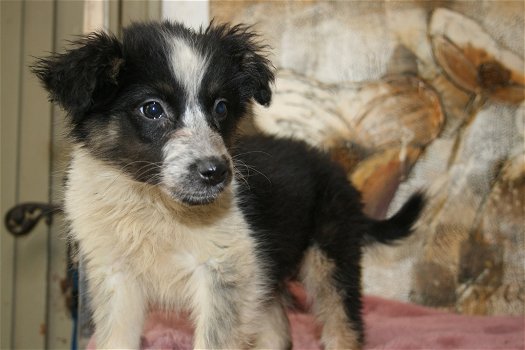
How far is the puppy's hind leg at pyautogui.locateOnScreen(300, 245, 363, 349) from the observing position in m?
3.13

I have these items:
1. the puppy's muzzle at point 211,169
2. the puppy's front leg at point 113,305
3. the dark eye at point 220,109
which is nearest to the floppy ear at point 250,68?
the dark eye at point 220,109

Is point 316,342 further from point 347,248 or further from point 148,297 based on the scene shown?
point 148,297

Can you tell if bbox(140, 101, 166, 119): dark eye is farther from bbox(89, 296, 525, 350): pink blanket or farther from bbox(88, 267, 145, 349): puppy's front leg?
bbox(89, 296, 525, 350): pink blanket

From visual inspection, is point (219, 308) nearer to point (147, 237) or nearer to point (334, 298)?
point (147, 237)

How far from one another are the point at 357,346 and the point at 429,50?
213 centimetres

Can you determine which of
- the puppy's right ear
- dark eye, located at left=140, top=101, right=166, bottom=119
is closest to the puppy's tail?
dark eye, located at left=140, top=101, right=166, bottom=119

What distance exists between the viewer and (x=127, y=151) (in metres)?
2.50

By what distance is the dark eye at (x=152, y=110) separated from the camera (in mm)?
2443

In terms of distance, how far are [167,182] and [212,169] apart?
0.19 meters

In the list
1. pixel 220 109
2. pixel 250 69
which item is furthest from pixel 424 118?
pixel 220 109

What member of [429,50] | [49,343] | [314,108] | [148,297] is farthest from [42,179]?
Result: [429,50]

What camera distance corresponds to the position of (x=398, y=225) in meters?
3.49

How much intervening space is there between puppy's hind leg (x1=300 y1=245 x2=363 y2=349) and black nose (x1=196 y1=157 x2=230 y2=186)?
1057 millimetres

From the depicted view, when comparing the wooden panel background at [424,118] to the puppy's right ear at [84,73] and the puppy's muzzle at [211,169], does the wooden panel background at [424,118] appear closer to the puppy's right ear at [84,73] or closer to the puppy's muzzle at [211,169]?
the puppy's right ear at [84,73]
